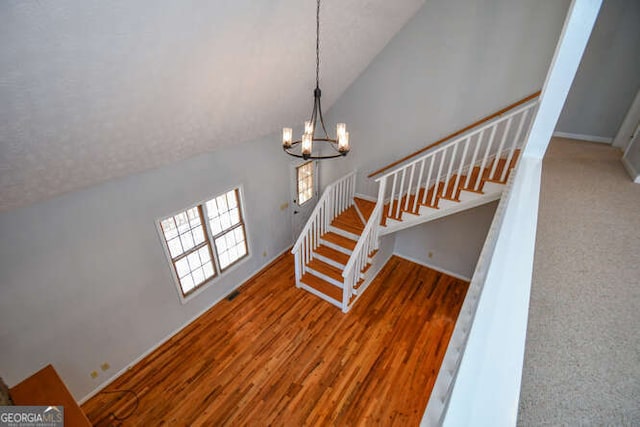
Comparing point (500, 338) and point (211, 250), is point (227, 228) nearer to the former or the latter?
point (211, 250)

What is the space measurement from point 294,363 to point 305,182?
11.7ft

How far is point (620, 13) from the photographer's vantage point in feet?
12.4

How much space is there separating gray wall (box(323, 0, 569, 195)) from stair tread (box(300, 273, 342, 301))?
2553mm

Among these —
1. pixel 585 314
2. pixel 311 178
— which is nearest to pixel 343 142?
pixel 585 314

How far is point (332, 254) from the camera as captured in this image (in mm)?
5312

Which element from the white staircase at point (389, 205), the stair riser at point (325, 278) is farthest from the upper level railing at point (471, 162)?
the stair riser at point (325, 278)

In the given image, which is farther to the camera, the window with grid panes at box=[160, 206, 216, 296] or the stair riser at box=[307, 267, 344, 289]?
the stair riser at box=[307, 267, 344, 289]

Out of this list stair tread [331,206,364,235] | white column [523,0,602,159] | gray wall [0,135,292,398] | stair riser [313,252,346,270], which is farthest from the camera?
stair tread [331,206,364,235]

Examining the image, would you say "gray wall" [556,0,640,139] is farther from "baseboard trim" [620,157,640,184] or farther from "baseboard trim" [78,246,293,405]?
"baseboard trim" [78,246,293,405]

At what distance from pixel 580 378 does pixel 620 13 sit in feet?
17.2

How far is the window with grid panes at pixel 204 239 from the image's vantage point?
162 inches

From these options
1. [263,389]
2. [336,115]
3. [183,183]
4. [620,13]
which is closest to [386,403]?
[263,389]

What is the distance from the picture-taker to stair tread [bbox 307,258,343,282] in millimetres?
5051

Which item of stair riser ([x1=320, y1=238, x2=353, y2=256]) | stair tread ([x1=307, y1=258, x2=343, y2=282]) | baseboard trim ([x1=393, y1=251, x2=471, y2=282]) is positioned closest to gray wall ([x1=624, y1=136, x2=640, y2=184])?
baseboard trim ([x1=393, y1=251, x2=471, y2=282])
